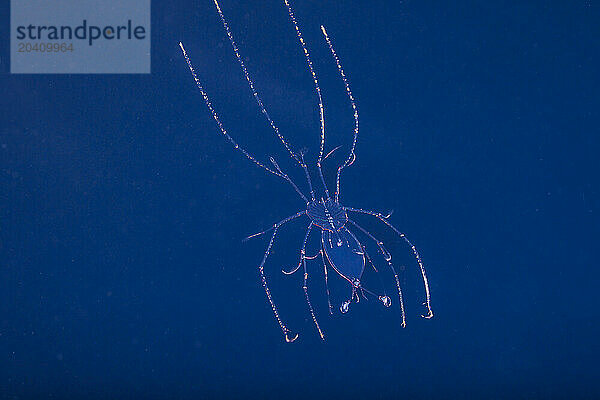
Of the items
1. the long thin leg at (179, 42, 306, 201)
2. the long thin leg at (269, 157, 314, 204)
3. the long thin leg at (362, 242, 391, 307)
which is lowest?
the long thin leg at (362, 242, 391, 307)

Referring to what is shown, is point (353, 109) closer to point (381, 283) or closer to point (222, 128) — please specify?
point (222, 128)

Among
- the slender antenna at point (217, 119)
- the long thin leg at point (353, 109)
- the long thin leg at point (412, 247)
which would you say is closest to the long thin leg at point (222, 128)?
the slender antenna at point (217, 119)

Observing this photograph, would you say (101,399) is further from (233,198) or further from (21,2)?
(21,2)

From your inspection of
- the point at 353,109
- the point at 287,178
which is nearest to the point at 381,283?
the point at 287,178

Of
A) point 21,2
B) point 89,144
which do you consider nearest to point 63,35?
point 21,2

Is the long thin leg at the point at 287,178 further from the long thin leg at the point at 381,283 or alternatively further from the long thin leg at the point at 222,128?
the long thin leg at the point at 381,283

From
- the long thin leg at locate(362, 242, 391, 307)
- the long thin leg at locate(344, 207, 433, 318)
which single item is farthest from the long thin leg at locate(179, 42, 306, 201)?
the long thin leg at locate(362, 242, 391, 307)

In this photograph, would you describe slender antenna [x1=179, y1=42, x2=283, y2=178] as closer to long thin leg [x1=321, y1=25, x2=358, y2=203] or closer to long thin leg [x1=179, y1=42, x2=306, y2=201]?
long thin leg [x1=179, y1=42, x2=306, y2=201]

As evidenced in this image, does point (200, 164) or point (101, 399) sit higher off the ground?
point (200, 164)
